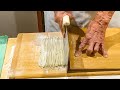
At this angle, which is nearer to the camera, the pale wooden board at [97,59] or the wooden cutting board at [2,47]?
the pale wooden board at [97,59]

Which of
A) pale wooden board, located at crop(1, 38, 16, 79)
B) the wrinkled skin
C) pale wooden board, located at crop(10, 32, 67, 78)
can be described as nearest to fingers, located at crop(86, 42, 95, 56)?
the wrinkled skin

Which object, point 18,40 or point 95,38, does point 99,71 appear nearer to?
point 95,38

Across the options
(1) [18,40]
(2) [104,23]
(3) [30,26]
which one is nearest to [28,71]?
(1) [18,40]

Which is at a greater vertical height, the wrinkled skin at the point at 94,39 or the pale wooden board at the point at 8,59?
the wrinkled skin at the point at 94,39

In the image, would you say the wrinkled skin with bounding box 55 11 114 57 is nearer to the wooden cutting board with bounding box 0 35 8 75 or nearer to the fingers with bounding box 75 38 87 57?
the fingers with bounding box 75 38 87 57

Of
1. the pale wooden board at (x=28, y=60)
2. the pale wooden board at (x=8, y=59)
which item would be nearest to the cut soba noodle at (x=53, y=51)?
the pale wooden board at (x=28, y=60)


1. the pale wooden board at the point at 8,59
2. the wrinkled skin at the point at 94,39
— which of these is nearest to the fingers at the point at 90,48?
the wrinkled skin at the point at 94,39

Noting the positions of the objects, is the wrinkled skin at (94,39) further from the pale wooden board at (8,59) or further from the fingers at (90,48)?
the pale wooden board at (8,59)

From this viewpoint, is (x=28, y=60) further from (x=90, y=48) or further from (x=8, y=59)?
(x=90, y=48)

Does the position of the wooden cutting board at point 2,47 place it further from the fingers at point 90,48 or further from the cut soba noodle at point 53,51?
the fingers at point 90,48

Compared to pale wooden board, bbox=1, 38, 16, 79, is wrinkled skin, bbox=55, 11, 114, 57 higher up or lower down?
higher up

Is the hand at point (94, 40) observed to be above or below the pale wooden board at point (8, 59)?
above

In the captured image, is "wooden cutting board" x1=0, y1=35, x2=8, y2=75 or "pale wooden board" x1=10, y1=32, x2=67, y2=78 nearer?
"pale wooden board" x1=10, y1=32, x2=67, y2=78
